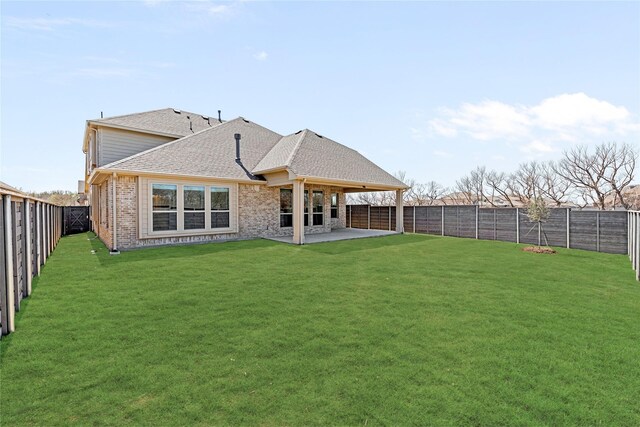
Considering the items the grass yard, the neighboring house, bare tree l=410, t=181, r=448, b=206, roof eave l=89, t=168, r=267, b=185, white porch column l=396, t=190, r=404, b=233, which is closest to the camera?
the grass yard

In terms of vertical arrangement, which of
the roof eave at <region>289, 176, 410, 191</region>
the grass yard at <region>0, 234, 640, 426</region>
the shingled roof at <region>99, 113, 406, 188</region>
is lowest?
the grass yard at <region>0, 234, 640, 426</region>

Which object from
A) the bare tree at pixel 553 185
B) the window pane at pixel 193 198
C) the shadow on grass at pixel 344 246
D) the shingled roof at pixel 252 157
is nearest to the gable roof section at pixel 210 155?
the shingled roof at pixel 252 157

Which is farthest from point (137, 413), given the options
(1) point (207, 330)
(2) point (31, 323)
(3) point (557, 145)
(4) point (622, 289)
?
(3) point (557, 145)

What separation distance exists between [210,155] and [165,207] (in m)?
3.06

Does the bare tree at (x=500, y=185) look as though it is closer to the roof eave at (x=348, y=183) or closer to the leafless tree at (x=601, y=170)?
the leafless tree at (x=601, y=170)

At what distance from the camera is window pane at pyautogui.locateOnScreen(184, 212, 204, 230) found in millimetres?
11555

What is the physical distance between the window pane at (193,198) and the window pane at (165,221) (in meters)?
0.55

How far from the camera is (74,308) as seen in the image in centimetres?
465

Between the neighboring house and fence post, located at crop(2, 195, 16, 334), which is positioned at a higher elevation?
the neighboring house

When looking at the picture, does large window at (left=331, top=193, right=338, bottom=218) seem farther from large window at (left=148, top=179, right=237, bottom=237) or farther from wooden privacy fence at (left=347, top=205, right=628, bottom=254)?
large window at (left=148, top=179, right=237, bottom=237)

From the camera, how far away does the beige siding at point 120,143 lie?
44.2ft

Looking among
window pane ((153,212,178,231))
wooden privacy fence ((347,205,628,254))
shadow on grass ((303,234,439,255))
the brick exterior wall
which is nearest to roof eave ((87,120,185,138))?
the brick exterior wall

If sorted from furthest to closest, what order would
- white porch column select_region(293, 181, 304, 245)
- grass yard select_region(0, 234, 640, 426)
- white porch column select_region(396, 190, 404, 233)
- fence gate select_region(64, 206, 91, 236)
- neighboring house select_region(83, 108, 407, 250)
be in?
fence gate select_region(64, 206, 91, 236) < white porch column select_region(396, 190, 404, 233) < white porch column select_region(293, 181, 304, 245) < neighboring house select_region(83, 108, 407, 250) < grass yard select_region(0, 234, 640, 426)

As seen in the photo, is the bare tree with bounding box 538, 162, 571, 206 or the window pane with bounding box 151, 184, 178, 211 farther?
the bare tree with bounding box 538, 162, 571, 206
